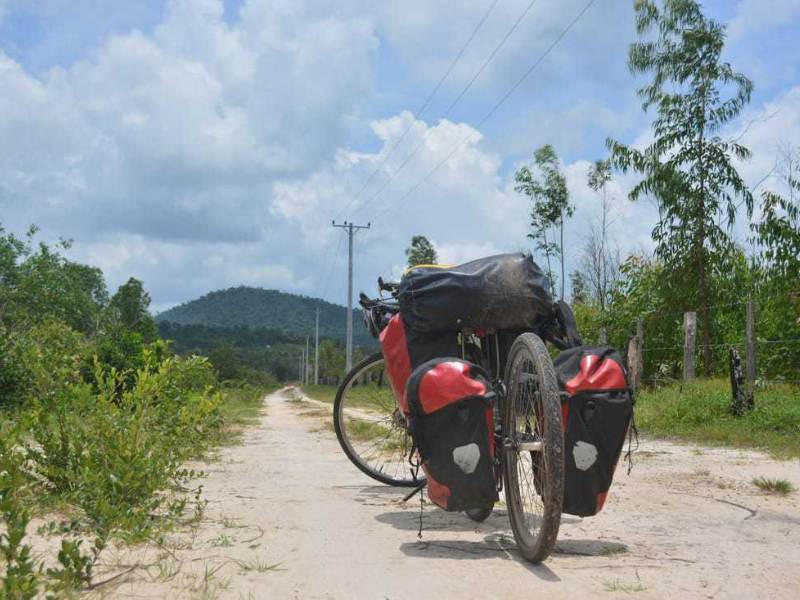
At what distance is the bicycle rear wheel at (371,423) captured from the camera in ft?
17.2

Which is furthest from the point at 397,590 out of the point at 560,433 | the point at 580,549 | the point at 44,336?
the point at 44,336

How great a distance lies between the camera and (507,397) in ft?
11.9

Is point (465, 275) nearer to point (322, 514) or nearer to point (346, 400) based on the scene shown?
point (322, 514)

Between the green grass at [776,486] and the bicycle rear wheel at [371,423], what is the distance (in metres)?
2.16

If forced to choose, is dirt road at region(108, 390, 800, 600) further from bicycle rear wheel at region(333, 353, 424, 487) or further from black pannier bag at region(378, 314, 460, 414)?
black pannier bag at region(378, 314, 460, 414)

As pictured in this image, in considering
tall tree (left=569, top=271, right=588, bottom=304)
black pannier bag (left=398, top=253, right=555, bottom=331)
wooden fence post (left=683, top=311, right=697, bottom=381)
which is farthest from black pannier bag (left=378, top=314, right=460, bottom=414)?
tall tree (left=569, top=271, right=588, bottom=304)

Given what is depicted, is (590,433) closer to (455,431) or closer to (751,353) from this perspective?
(455,431)

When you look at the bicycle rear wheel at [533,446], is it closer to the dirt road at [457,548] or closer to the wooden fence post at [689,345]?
the dirt road at [457,548]

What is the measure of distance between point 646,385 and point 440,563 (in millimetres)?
13627

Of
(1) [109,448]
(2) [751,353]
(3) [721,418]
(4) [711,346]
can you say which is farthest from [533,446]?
(4) [711,346]

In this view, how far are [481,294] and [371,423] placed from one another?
7.88 ft

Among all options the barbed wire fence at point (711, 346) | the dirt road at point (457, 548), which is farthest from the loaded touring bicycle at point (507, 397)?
the barbed wire fence at point (711, 346)

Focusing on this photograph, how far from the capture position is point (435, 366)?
3.33m

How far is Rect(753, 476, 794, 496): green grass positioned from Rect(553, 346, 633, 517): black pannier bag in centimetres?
229
